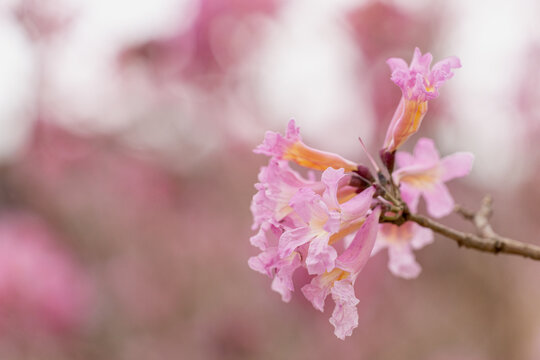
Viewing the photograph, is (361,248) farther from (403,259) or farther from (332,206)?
(403,259)

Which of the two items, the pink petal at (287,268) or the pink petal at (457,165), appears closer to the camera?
the pink petal at (287,268)

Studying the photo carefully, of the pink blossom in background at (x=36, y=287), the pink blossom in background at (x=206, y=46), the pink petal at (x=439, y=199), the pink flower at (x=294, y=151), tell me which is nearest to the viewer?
the pink flower at (x=294, y=151)

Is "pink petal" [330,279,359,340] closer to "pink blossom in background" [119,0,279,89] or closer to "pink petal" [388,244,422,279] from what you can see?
"pink petal" [388,244,422,279]

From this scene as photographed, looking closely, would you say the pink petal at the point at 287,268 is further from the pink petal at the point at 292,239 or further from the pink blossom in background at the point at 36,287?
the pink blossom in background at the point at 36,287

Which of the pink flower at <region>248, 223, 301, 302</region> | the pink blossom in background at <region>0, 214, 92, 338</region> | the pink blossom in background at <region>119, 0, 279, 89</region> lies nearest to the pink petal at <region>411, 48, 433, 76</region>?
the pink flower at <region>248, 223, 301, 302</region>

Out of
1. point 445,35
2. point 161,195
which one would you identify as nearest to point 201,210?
point 161,195

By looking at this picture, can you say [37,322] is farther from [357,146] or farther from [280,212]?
[280,212]

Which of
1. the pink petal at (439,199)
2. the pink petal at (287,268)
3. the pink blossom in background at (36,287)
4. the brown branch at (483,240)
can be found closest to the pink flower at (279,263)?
the pink petal at (287,268)
